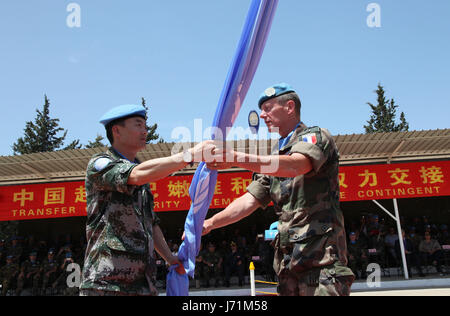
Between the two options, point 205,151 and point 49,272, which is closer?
point 205,151

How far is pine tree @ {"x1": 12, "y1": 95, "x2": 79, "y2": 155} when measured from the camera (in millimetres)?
29562

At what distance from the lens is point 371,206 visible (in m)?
14.6

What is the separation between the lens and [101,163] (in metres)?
2.01

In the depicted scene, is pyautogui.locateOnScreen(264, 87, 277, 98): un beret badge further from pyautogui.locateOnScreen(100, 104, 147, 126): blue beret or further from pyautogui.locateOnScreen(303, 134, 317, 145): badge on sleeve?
pyautogui.locateOnScreen(100, 104, 147, 126): blue beret

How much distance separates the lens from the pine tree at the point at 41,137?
97.0 ft

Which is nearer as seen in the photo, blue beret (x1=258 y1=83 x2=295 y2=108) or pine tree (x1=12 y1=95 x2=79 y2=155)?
blue beret (x1=258 y1=83 x2=295 y2=108)

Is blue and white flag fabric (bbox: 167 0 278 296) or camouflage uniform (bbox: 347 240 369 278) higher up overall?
blue and white flag fabric (bbox: 167 0 278 296)

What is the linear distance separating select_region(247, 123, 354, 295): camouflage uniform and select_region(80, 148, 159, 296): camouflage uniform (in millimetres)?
769

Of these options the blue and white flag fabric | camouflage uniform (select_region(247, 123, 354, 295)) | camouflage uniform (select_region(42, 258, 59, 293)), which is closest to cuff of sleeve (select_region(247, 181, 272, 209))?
camouflage uniform (select_region(247, 123, 354, 295))

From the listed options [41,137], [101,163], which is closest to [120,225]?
[101,163]

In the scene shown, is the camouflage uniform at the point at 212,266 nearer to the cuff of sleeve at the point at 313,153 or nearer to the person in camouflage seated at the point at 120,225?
the person in camouflage seated at the point at 120,225

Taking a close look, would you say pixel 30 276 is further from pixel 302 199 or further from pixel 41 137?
pixel 41 137

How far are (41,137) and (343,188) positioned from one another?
2644cm

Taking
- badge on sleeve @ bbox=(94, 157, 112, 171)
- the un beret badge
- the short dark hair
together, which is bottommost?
badge on sleeve @ bbox=(94, 157, 112, 171)
